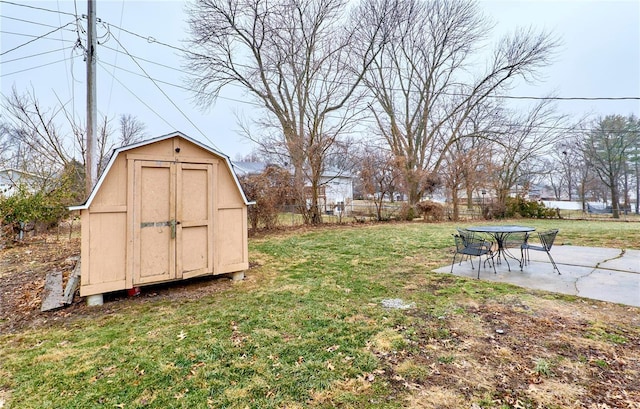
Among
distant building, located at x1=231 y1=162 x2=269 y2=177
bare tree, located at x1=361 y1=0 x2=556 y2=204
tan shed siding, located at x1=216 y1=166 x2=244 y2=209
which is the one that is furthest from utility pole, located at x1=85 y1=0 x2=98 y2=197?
bare tree, located at x1=361 y1=0 x2=556 y2=204

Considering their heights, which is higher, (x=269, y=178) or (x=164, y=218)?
(x=269, y=178)

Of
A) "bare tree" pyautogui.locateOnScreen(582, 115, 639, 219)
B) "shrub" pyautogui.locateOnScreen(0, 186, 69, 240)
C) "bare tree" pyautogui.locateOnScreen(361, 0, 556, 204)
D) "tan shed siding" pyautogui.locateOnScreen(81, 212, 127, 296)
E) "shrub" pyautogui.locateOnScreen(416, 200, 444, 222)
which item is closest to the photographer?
"tan shed siding" pyautogui.locateOnScreen(81, 212, 127, 296)

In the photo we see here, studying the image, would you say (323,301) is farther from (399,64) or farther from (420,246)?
(399,64)

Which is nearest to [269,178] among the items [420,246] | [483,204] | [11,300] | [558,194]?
[420,246]

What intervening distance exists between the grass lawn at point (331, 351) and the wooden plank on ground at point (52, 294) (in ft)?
0.95

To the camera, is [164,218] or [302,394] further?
[164,218]

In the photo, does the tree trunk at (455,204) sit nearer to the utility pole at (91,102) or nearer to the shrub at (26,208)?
the utility pole at (91,102)

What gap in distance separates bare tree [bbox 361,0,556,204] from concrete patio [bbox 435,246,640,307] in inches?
378

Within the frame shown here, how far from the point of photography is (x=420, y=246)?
25.1ft

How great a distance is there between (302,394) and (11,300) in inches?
179

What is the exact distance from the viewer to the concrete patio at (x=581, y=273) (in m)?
3.88

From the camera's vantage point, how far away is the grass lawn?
1971 mm

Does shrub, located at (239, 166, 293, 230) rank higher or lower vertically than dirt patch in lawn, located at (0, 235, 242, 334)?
higher

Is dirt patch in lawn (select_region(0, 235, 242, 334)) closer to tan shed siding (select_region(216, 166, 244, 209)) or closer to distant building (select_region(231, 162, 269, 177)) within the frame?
tan shed siding (select_region(216, 166, 244, 209))
